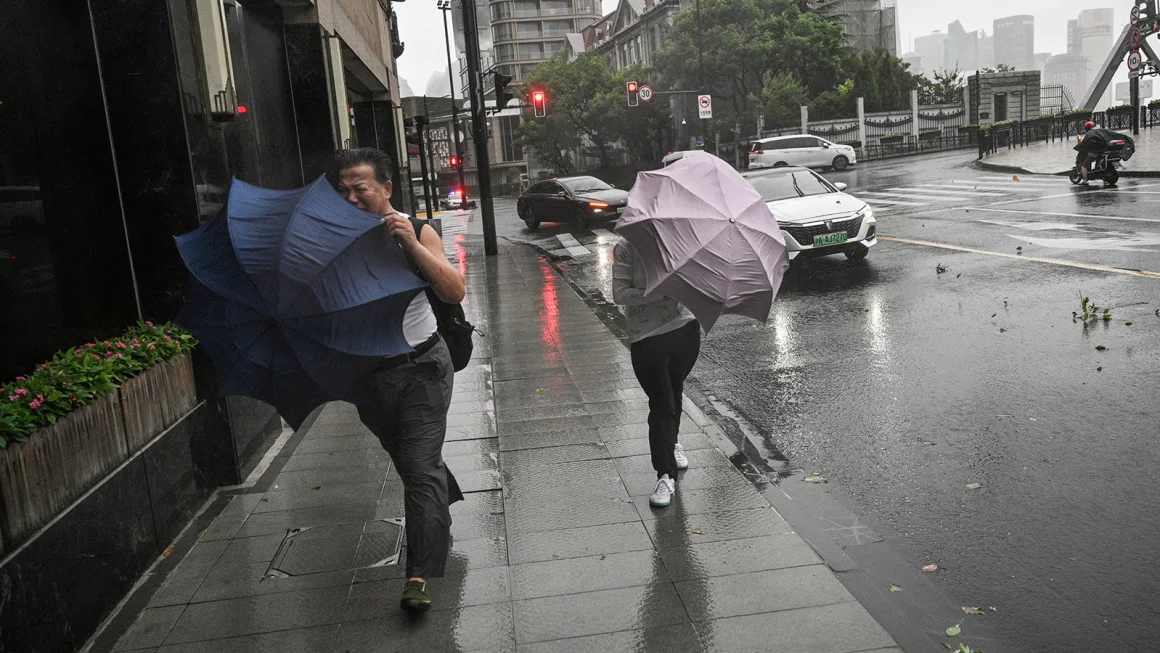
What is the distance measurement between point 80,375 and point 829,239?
37.0 ft

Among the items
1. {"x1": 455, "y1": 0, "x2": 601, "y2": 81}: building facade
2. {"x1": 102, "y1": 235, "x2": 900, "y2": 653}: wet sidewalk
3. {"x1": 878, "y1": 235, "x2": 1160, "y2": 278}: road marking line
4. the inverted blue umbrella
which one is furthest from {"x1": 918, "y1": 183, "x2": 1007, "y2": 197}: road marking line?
{"x1": 455, "y1": 0, "x2": 601, "y2": 81}: building facade

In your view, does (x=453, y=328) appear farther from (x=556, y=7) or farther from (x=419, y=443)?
(x=556, y=7)

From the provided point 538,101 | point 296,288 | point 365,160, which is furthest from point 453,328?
point 538,101

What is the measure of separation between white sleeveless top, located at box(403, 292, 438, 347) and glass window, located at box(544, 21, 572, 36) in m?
118

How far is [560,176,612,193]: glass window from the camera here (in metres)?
26.6

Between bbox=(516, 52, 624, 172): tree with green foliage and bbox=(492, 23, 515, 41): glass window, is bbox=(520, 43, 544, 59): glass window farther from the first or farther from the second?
bbox=(516, 52, 624, 172): tree with green foliage

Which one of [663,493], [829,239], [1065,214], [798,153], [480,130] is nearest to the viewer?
[663,493]

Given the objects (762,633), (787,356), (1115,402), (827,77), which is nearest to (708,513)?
(762,633)

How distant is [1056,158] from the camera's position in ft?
109

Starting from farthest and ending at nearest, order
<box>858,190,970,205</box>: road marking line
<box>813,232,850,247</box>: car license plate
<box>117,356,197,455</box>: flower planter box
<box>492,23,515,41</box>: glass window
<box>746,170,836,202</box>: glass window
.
Result: 1. <box>492,23,515,41</box>: glass window
2. <box>858,190,970,205</box>: road marking line
3. <box>746,170,836,202</box>: glass window
4. <box>813,232,850,247</box>: car license plate
5. <box>117,356,197,455</box>: flower planter box

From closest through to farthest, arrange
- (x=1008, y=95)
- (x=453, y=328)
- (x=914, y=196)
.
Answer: (x=453, y=328)
(x=914, y=196)
(x=1008, y=95)

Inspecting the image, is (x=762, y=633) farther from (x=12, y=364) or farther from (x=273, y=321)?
(x=12, y=364)

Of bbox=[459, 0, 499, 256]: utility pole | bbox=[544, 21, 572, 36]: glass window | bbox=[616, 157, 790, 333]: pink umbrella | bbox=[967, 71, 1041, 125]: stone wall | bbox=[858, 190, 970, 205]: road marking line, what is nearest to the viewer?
bbox=[616, 157, 790, 333]: pink umbrella

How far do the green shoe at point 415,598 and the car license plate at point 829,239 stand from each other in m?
10.7
